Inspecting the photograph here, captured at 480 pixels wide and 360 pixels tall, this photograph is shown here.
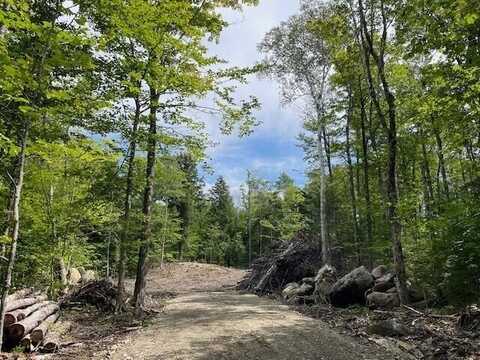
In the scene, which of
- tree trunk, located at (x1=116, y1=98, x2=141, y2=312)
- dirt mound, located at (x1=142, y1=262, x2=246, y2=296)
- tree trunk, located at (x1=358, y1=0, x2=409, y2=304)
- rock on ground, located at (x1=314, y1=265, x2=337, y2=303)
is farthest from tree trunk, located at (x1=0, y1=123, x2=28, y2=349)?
dirt mound, located at (x1=142, y1=262, x2=246, y2=296)

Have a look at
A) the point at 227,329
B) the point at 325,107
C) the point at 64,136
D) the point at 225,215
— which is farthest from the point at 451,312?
the point at 225,215

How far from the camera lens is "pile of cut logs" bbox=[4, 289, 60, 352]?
22.2 ft

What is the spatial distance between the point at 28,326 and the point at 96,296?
16.4 feet

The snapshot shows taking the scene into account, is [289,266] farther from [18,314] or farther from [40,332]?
[18,314]

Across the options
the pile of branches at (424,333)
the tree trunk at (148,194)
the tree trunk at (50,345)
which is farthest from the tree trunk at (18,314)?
the pile of branches at (424,333)

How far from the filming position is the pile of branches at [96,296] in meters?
11.6

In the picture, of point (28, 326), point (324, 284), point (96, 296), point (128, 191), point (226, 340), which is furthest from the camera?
point (324, 284)

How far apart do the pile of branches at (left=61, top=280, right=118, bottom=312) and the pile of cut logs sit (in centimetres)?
347

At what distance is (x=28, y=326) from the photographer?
699 cm

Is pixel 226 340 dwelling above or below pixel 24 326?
below

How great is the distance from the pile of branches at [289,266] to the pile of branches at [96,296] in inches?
282

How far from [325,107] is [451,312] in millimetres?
12963

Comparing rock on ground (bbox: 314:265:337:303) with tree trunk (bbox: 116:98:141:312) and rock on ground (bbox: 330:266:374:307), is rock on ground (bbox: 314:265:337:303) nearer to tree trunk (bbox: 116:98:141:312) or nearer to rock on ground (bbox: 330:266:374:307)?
rock on ground (bbox: 330:266:374:307)

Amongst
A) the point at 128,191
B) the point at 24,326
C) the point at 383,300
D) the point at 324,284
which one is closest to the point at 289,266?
the point at 324,284
